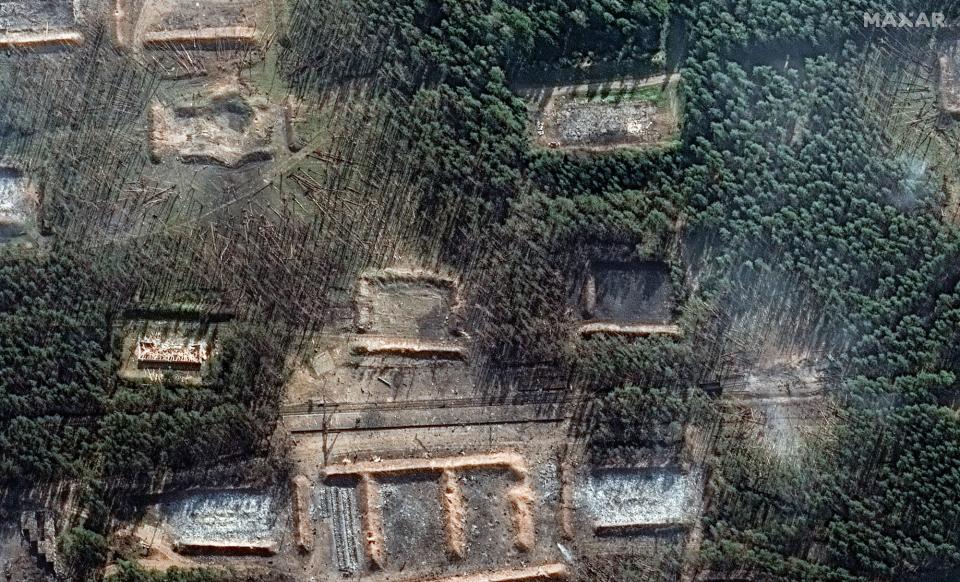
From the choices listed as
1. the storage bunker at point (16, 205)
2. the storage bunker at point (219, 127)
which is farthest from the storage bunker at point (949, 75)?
the storage bunker at point (16, 205)

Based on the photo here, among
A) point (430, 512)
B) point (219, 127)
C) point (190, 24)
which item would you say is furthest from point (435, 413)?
point (190, 24)

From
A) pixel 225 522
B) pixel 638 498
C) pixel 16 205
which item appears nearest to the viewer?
pixel 225 522

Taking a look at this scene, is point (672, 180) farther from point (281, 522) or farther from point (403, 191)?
point (281, 522)

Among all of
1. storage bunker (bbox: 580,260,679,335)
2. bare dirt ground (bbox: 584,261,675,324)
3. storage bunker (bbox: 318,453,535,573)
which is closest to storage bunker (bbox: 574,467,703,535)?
storage bunker (bbox: 318,453,535,573)

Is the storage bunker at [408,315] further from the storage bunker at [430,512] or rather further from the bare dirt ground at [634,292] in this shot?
the bare dirt ground at [634,292]

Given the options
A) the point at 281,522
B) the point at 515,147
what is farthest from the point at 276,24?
the point at 281,522

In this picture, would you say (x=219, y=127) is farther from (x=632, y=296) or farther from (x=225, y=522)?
(x=632, y=296)
